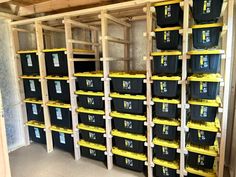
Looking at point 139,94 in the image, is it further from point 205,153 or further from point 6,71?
point 6,71

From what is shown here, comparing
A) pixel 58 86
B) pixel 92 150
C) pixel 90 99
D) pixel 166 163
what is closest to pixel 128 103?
pixel 90 99

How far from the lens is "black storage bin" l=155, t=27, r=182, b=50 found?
2.02 metres

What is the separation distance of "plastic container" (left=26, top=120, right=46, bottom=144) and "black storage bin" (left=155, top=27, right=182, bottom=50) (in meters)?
2.45

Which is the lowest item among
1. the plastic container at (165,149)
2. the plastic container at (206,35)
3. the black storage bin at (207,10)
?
the plastic container at (165,149)

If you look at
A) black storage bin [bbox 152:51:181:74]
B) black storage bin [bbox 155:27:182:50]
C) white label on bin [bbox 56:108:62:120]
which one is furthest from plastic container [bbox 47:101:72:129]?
black storage bin [bbox 155:27:182:50]

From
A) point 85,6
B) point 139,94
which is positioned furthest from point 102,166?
point 85,6

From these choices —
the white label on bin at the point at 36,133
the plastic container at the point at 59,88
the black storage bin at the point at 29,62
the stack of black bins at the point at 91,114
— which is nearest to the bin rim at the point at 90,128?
the stack of black bins at the point at 91,114

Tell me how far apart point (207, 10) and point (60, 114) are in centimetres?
251

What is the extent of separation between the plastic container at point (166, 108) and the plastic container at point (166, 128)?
7 centimetres

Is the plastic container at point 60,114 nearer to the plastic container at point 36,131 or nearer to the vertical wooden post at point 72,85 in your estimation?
the vertical wooden post at point 72,85

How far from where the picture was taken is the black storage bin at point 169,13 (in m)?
1.95

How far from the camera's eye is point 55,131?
3.11m

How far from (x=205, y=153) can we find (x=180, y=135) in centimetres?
32

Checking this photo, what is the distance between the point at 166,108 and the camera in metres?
2.18
